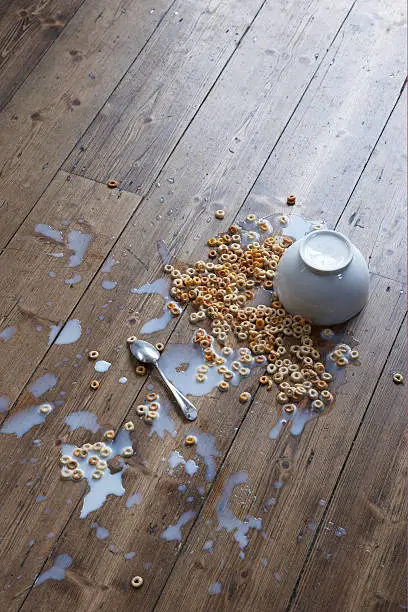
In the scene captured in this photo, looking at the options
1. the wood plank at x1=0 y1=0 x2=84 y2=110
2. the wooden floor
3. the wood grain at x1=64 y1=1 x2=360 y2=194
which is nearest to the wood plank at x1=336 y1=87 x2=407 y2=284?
the wooden floor

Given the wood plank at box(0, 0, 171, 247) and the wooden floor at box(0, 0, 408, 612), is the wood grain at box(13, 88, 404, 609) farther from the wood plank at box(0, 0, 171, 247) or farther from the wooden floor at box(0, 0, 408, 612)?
the wood plank at box(0, 0, 171, 247)

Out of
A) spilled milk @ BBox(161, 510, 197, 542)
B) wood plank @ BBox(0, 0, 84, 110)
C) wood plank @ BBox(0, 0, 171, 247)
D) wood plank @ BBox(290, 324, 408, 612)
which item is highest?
wood plank @ BBox(0, 0, 84, 110)

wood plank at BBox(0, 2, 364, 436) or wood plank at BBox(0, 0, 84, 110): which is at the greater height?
wood plank at BBox(0, 0, 84, 110)

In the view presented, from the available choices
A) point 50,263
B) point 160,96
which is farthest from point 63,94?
point 50,263

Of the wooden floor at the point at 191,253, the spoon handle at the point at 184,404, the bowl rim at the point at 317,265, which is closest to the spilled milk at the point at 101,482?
the wooden floor at the point at 191,253

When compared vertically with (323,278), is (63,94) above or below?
above

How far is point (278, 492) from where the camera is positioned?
1.47 metres

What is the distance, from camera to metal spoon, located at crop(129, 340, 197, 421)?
5.09 feet

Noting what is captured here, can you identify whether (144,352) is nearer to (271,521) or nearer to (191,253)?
(191,253)

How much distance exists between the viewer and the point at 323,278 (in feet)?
5.21

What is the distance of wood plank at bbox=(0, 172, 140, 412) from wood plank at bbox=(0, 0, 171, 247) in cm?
5

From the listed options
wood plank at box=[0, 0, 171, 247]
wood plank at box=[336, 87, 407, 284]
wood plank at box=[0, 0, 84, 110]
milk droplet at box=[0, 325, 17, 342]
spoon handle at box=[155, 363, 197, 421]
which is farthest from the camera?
wood plank at box=[0, 0, 84, 110]

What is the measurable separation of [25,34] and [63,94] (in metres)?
0.27

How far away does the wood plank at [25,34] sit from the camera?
6.88 feet
